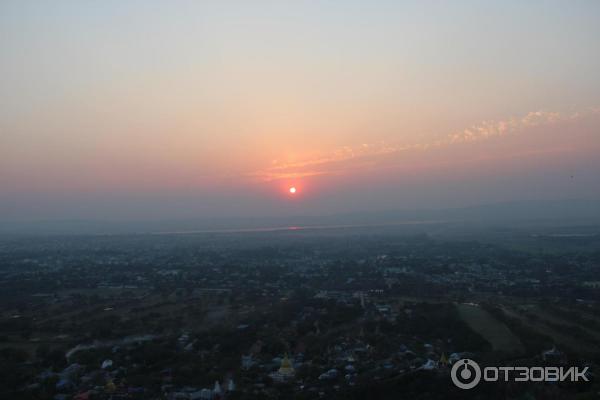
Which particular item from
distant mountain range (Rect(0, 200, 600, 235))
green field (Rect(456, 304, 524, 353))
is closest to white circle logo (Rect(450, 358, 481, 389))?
green field (Rect(456, 304, 524, 353))

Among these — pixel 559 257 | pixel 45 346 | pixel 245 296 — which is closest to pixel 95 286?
pixel 245 296

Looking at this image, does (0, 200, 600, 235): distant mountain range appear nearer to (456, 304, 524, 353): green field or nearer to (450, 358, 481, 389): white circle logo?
(456, 304, 524, 353): green field

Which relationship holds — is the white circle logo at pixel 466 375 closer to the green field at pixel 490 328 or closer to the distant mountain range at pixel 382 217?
the green field at pixel 490 328

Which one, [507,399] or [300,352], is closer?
[507,399]

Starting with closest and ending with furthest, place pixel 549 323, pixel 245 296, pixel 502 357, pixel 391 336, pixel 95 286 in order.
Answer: pixel 502 357 < pixel 391 336 < pixel 549 323 < pixel 245 296 < pixel 95 286

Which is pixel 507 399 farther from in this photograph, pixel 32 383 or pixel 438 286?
Result: pixel 438 286

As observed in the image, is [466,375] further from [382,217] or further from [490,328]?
[382,217]

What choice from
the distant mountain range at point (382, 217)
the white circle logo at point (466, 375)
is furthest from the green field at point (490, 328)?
the distant mountain range at point (382, 217)

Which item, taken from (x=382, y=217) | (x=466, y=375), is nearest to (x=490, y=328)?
(x=466, y=375)
